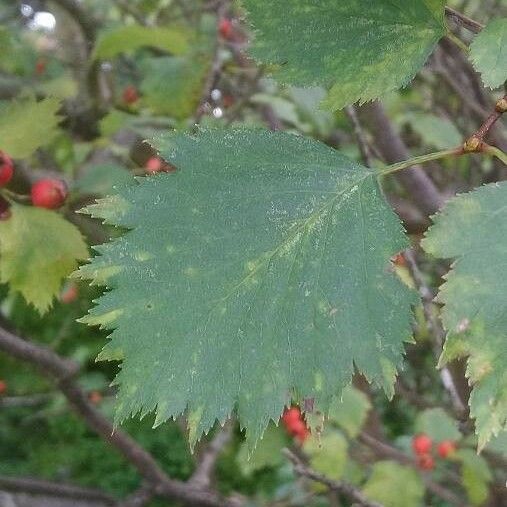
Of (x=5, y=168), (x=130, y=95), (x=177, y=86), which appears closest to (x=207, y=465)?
(x=177, y=86)

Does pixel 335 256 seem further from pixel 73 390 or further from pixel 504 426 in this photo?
pixel 73 390

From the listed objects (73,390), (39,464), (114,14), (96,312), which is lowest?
(39,464)

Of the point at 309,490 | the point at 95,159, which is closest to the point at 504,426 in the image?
the point at 95,159

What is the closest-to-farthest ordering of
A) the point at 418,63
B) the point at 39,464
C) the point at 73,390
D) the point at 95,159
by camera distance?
the point at 418,63
the point at 73,390
the point at 95,159
the point at 39,464

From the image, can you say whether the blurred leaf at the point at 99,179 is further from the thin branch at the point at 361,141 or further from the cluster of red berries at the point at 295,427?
the cluster of red berries at the point at 295,427

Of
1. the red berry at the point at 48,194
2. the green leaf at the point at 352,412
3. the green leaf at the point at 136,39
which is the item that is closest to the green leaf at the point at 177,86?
the green leaf at the point at 136,39

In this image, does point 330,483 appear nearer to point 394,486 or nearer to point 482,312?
point 394,486
